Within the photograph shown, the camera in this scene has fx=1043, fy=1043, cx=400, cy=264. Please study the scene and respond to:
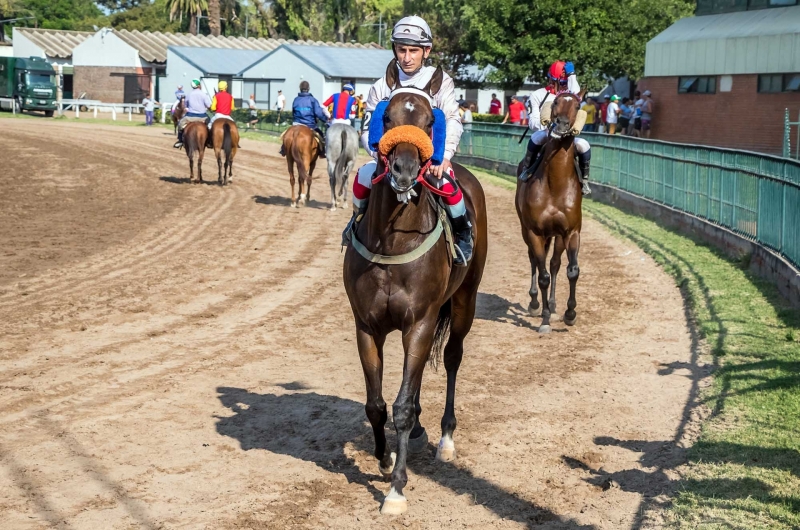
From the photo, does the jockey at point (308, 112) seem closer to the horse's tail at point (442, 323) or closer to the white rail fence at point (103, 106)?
the horse's tail at point (442, 323)

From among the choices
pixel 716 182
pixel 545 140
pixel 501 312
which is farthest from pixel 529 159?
pixel 716 182

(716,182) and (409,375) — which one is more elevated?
(716,182)

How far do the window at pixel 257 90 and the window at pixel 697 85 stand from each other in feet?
100

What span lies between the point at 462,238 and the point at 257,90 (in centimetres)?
5432

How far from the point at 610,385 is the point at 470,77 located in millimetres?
49868

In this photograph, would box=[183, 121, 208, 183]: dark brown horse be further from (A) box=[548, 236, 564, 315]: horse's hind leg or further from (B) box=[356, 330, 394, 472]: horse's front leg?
(B) box=[356, 330, 394, 472]: horse's front leg

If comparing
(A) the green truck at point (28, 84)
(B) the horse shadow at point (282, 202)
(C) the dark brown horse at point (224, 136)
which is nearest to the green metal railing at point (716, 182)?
(B) the horse shadow at point (282, 202)

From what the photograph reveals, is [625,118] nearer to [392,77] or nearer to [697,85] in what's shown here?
[697,85]

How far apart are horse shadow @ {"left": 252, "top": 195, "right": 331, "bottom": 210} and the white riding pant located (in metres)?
10.3

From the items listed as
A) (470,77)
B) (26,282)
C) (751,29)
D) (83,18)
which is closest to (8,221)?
(26,282)

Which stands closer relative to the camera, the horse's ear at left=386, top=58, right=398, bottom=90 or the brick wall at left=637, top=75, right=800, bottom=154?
the horse's ear at left=386, top=58, right=398, bottom=90

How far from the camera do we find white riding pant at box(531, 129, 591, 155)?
35.9 feet

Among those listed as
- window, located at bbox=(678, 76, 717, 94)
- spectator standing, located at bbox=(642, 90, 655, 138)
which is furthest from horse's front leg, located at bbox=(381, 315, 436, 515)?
window, located at bbox=(678, 76, 717, 94)

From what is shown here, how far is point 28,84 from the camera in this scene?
5503cm
